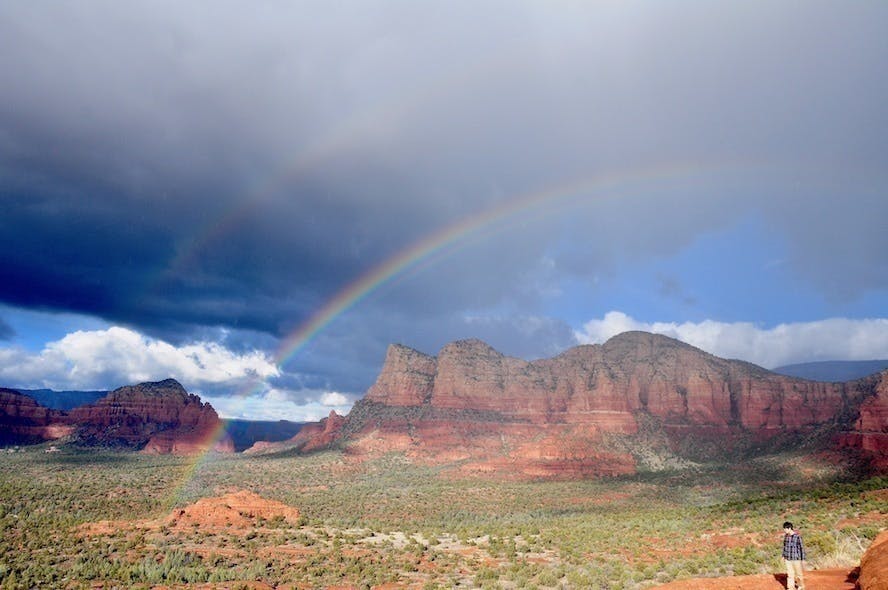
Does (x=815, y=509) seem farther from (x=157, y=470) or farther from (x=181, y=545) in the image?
(x=157, y=470)

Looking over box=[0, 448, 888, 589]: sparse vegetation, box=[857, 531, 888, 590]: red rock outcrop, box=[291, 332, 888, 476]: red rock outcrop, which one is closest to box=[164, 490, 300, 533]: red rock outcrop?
box=[0, 448, 888, 589]: sparse vegetation

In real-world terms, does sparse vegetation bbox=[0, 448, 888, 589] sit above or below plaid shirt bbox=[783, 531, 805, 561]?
below

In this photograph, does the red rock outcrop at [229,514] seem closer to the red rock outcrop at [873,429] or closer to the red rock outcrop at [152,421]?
the red rock outcrop at [873,429]

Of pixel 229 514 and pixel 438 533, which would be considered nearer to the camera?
pixel 438 533

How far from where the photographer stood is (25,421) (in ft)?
513

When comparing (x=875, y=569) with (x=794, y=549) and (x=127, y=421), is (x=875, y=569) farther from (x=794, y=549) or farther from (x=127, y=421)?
(x=127, y=421)

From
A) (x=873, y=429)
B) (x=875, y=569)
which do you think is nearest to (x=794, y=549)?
(x=875, y=569)

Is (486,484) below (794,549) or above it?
below

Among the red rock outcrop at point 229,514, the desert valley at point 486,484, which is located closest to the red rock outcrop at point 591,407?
the desert valley at point 486,484

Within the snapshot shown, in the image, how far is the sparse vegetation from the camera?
94.7ft

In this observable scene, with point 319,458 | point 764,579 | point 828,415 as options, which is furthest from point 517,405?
point 764,579

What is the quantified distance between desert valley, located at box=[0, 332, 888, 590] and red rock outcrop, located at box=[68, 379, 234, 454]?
731 millimetres

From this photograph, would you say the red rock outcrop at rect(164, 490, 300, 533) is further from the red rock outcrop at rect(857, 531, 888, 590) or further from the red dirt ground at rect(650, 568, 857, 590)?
the red rock outcrop at rect(857, 531, 888, 590)

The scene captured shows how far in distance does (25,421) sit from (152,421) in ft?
109
